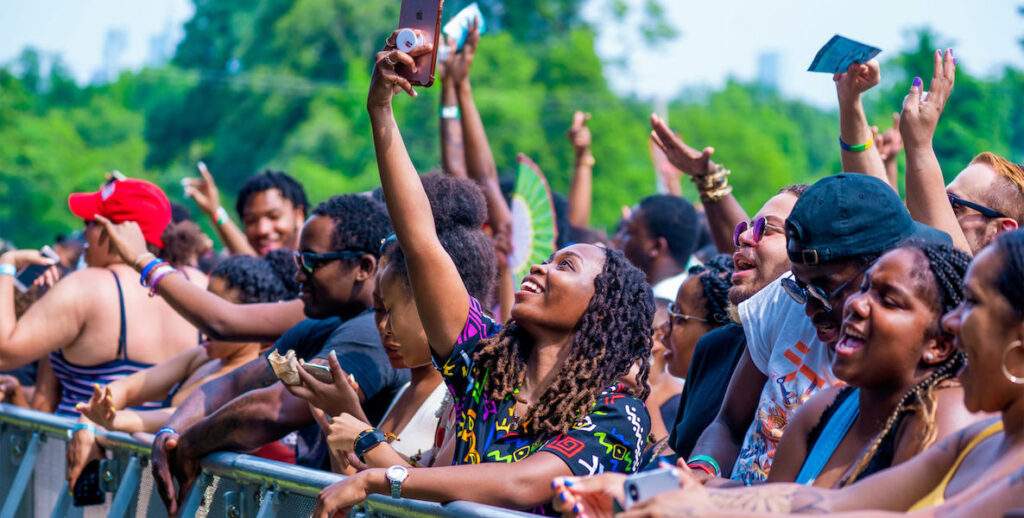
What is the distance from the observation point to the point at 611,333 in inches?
168

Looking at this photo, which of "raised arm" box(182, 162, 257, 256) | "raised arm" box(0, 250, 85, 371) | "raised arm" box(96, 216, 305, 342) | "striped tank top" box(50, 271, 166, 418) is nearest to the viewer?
"raised arm" box(96, 216, 305, 342)

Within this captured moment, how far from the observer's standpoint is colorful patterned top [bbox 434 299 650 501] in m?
4.02

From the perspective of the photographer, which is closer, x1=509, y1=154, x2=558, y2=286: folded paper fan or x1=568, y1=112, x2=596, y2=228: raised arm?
x1=509, y1=154, x2=558, y2=286: folded paper fan

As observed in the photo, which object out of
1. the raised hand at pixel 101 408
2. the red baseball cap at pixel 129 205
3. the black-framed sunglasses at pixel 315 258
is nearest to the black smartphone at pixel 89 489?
the raised hand at pixel 101 408

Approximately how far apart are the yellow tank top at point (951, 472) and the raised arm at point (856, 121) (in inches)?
82.1

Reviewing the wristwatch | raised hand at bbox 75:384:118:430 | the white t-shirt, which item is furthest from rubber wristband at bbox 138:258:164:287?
the white t-shirt

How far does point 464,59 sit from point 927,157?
361 centimetres

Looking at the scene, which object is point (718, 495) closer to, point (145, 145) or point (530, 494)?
point (530, 494)

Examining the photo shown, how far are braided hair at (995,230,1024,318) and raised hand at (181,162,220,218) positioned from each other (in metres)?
6.82

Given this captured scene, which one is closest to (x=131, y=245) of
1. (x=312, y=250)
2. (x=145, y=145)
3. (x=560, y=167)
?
(x=312, y=250)

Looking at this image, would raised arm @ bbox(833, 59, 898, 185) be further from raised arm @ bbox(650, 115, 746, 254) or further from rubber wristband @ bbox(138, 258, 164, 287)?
rubber wristband @ bbox(138, 258, 164, 287)

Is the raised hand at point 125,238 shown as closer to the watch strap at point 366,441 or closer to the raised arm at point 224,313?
the raised arm at point 224,313

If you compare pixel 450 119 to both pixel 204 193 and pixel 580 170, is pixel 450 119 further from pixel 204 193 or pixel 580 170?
pixel 204 193

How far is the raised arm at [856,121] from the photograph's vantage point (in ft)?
15.9
